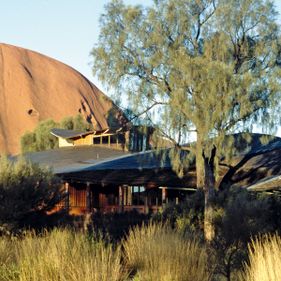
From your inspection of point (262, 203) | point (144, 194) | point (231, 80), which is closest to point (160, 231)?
point (262, 203)

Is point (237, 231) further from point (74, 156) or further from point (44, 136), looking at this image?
point (44, 136)

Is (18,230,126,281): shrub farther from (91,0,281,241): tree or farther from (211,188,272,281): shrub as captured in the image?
(91,0,281,241): tree

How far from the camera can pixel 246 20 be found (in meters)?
28.2

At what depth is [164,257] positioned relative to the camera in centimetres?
1058

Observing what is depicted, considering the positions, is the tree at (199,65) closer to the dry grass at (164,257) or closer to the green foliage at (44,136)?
the dry grass at (164,257)

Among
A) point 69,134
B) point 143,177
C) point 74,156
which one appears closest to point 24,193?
point 143,177

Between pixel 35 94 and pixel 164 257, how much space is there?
8977 cm

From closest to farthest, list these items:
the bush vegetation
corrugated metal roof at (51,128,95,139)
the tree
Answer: the bush vegetation
the tree
corrugated metal roof at (51,128,95,139)

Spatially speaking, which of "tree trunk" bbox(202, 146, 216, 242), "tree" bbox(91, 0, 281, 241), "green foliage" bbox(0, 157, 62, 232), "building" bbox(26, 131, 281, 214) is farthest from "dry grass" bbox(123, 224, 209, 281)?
"building" bbox(26, 131, 281, 214)

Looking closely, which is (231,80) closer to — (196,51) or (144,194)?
(196,51)

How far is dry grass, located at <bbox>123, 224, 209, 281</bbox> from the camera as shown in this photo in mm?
9609

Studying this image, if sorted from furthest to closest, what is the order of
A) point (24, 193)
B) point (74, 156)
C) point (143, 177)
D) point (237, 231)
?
point (74, 156) < point (143, 177) < point (24, 193) < point (237, 231)

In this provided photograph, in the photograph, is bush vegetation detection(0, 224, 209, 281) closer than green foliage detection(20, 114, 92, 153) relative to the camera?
Yes

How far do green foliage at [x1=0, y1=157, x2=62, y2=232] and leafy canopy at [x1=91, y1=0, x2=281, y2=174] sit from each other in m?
8.10
